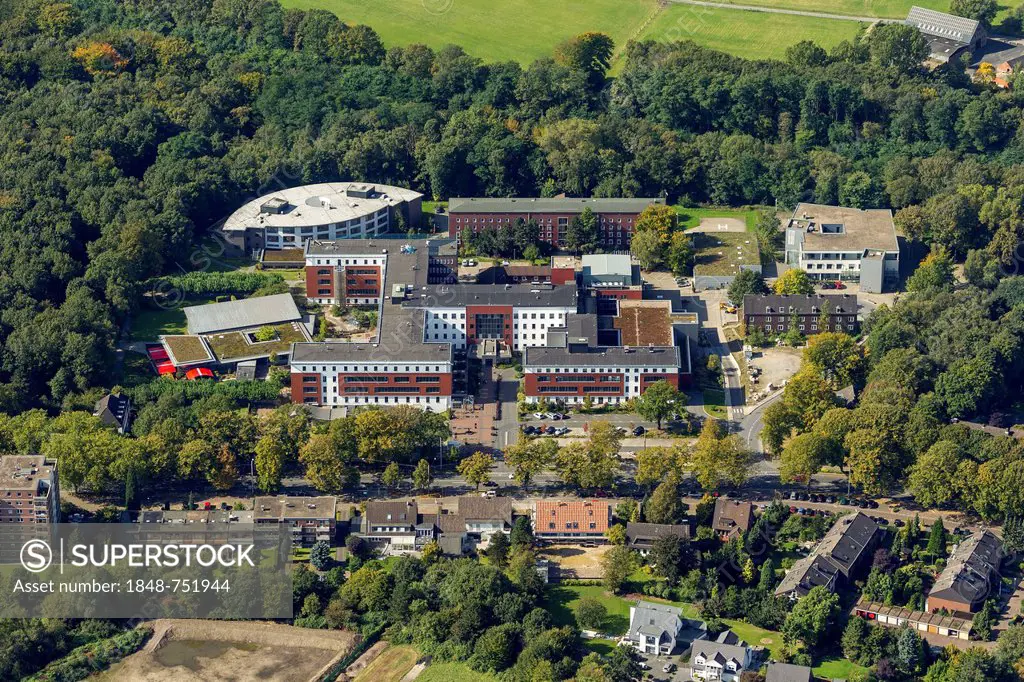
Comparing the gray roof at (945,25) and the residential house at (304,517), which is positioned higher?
the gray roof at (945,25)

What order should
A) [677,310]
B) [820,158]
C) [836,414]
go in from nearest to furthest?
1. [836,414]
2. [677,310]
3. [820,158]

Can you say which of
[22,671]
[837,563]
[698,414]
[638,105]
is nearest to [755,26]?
[638,105]

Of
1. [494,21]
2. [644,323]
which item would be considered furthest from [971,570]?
[494,21]

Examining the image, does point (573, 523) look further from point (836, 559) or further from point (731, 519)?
point (836, 559)

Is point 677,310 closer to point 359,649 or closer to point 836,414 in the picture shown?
point 836,414

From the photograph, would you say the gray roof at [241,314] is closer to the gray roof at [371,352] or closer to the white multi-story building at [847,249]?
the gray roof at [371,352]

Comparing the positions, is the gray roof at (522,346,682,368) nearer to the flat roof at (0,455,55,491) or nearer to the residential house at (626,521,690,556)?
the residential house at (626,521,690,556)

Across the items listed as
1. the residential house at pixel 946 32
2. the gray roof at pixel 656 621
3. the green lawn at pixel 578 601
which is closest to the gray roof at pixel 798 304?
the green lawn at pixel 578 601
